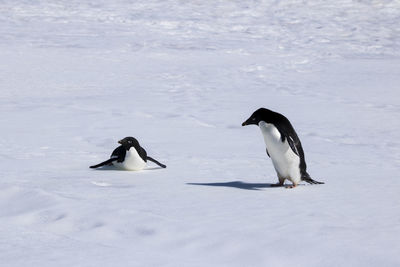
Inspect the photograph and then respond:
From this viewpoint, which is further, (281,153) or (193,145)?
(193,145)

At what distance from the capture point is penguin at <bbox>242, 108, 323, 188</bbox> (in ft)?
16.4

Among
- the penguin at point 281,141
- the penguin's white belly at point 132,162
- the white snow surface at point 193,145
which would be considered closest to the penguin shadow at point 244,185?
the white snow surface at point 193,145

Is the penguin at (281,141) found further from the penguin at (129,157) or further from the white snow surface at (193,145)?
the penguin at (129,157)

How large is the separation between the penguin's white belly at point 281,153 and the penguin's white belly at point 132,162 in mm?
1247

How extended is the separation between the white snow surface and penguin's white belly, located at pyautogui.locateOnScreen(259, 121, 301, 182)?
18 cm

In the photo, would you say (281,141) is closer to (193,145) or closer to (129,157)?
(129,157)

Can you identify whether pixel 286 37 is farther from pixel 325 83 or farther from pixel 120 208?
pixel 120 208

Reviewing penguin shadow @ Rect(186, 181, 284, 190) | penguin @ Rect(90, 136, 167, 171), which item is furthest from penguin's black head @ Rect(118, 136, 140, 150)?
penguin shadow @ Rect(186, 181, 284, 190)

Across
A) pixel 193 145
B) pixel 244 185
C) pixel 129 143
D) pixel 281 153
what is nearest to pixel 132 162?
pixel 129 143

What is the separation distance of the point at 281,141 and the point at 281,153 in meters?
0.10

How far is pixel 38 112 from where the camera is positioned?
32.5 feet

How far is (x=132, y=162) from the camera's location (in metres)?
5.79

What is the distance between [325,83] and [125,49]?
7.00 m

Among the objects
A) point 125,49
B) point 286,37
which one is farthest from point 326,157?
point 286,37
